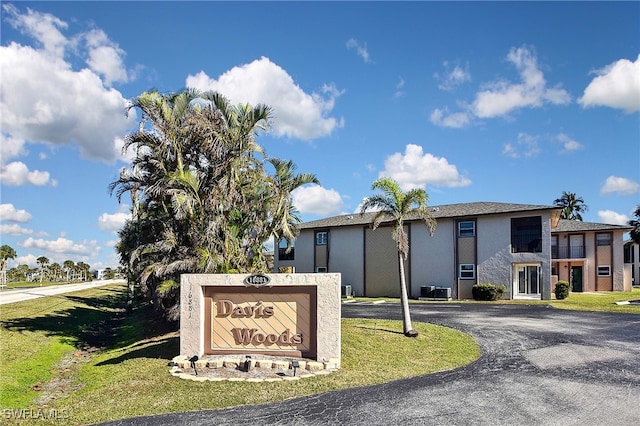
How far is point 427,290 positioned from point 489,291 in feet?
13.9

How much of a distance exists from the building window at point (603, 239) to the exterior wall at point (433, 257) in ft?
49.5

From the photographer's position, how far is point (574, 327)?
1662 centimetres

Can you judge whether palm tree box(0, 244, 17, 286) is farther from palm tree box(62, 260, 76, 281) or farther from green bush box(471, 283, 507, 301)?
green bush box(471, 283, 507, 301)

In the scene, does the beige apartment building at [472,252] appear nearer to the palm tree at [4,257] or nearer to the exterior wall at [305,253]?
the exterior wall at [305,253]

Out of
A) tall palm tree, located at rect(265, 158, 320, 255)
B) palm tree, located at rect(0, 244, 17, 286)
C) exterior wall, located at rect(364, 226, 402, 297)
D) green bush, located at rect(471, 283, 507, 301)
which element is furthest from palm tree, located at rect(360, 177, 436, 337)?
palm tree, located at rect(0, 244, 17, 286)

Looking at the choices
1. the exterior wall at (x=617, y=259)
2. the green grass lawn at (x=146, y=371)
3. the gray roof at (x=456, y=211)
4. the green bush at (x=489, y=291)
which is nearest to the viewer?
the green grass lawn at (x=146, y=371)

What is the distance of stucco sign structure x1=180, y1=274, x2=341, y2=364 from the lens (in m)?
11.4

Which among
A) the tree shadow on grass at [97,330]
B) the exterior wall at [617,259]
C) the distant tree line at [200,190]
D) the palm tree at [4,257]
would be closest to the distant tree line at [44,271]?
the palm tree at [4,257]

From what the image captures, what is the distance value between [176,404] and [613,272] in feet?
127

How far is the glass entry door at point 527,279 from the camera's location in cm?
3028

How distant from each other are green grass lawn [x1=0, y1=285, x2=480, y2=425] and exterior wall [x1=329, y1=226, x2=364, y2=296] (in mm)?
16369

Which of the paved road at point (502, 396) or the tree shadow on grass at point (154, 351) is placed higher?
the paved road at point (502, 396)

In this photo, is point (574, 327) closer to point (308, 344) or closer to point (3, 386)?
point (308, 344)

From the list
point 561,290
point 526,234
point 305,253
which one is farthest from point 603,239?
point 305,253
